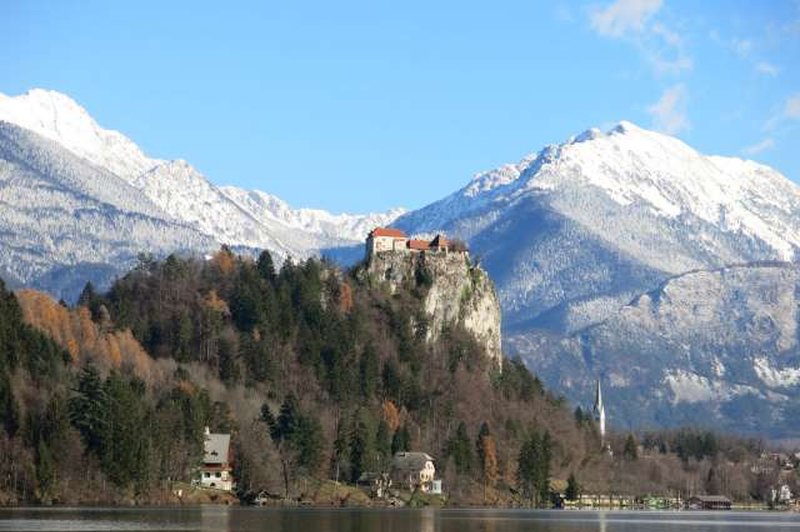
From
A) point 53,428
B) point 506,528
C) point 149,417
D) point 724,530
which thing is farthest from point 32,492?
point 724,530

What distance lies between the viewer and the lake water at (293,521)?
14400 cm

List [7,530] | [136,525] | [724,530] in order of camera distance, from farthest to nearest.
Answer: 1. [724,530]
2. [136,525]
3. [7,530]

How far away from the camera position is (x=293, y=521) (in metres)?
162

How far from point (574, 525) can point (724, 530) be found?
1587 centimetres

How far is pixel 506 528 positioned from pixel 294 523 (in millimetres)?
19734

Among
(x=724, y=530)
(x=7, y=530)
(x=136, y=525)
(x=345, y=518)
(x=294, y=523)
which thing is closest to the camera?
(x=7, y=530)

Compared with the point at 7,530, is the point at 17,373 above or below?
above

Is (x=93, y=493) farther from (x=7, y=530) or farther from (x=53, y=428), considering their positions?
(x=7, y=530)

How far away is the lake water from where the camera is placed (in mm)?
144000

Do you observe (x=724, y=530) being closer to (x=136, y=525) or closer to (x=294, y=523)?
(x=294, y=523)

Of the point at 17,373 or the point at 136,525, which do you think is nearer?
the point at 136,525

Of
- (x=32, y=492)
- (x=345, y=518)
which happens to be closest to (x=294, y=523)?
(x=345, y=518)

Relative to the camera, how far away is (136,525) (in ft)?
468

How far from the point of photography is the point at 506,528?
541 ft
